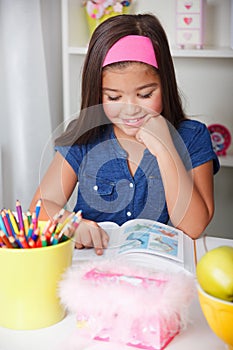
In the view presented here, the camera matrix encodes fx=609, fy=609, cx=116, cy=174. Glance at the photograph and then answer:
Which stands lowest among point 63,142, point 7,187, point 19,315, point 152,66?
point 7,187

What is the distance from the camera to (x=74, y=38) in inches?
76.5

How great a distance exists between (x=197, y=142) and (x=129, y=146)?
0.21 metres

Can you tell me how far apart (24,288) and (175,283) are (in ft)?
0.63

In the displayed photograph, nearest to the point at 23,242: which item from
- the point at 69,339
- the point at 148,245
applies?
the point at 69,339

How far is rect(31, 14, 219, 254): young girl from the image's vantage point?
1.15 m

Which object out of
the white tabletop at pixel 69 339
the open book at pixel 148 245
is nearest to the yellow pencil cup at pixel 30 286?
the white tabletop at pixel 69 339

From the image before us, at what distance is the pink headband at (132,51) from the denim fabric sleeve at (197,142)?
21 centimetres

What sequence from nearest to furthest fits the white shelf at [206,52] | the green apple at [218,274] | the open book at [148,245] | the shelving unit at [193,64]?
the green apple at [218,274] → the open book at [148,245] → the white shelf at [206,52] → the shelving unit at [193,64]

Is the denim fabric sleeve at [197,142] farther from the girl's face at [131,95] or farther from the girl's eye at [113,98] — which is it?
the girl's eye at [113,98]

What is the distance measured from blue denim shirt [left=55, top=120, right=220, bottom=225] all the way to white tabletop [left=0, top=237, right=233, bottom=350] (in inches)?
15.3

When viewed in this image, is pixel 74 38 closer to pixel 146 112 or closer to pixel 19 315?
pixel 146 112

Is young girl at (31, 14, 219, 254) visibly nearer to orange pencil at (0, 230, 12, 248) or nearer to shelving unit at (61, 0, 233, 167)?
orange pencil at (0, 230, 12, 248)

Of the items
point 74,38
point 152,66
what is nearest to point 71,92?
point 74,38

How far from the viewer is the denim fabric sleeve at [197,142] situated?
1.31m
